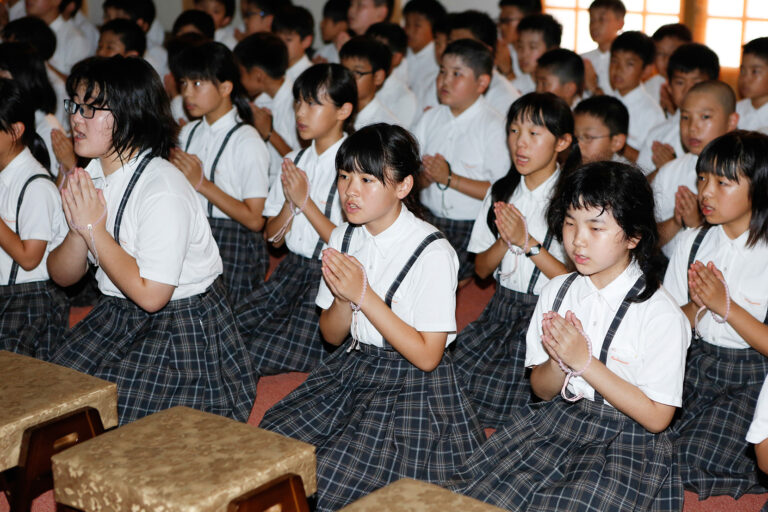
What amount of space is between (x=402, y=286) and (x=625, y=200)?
58 cm

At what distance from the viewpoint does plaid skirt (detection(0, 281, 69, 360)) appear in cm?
265

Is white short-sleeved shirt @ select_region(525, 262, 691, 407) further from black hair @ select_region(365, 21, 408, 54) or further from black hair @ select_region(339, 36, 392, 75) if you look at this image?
black hair @ select_region(365, 21, 408, 54)

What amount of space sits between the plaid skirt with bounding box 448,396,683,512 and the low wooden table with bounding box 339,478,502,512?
0.42 meters

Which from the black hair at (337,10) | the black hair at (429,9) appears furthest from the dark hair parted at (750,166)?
the black hair at (337,10)

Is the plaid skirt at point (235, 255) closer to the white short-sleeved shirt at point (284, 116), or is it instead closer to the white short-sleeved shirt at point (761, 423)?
the white short-sleeved shirt at point (284, 116)

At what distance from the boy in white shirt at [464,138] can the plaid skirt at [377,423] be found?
1.54 m

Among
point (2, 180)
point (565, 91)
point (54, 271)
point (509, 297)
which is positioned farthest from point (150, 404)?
point (565, 91)

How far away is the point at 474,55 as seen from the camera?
3.81 m

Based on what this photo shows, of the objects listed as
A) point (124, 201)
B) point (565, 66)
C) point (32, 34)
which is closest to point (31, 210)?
point (124, 201)

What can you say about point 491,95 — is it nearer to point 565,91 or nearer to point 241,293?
point 565,91

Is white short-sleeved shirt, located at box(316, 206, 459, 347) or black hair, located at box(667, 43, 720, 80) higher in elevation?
black hair, located at box(667, 43, 720, 80)

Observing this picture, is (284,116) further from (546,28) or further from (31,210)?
(31,210)

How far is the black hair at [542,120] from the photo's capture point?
2744 mm

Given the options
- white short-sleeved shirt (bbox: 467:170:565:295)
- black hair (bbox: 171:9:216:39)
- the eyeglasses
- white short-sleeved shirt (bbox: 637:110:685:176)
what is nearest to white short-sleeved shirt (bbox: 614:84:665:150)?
white short-sleeved shirt (bbox: 637:110:685:176)
